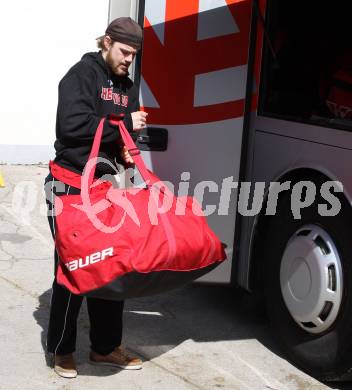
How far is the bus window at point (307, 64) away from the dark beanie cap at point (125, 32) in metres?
0.87

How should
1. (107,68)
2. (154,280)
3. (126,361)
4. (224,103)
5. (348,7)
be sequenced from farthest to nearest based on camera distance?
(348,7) → (224,103) → (126,361) → (107,68) → (154,280)

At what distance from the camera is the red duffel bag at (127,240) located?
314 centimetres

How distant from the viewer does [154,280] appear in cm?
319

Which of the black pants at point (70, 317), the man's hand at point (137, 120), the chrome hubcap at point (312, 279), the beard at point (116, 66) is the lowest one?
the black pants at point (70, 317)

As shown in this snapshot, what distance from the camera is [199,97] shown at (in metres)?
4.08

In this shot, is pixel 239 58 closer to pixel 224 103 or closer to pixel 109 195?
pixel 224 103

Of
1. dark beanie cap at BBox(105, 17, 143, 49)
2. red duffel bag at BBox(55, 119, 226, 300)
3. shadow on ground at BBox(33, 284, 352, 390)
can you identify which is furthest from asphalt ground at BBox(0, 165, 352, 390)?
dark beanie cap at BBox(105, 17, 143, 49)

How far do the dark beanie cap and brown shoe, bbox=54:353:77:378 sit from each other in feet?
4.81

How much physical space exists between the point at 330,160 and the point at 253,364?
1098mm

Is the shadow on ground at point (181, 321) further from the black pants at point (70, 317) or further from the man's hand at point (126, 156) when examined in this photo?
the man's hand at point (126, 156)

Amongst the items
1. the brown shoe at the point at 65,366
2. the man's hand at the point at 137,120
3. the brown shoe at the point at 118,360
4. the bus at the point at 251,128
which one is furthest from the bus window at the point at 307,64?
the brown shoe at the point at 65,366

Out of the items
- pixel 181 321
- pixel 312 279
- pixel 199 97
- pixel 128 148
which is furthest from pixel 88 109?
pixel 181 321

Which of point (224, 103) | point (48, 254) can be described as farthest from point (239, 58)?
point (48, 254)

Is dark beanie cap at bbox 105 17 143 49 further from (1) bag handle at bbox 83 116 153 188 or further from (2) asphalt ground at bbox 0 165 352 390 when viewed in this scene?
(2) asphalt ground at bbox 0 165 352 390
